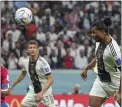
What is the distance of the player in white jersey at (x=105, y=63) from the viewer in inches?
388

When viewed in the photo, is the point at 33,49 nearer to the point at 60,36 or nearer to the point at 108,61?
the point at 108,61

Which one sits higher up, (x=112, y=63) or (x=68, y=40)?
(x=112, y=63)

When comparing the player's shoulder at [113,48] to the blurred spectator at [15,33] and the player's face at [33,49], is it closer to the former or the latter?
the player's face at [33,49]

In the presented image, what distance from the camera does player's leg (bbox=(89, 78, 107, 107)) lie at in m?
10.0

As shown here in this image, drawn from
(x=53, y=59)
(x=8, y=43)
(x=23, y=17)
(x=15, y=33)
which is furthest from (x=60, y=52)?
(x=23, y=17)

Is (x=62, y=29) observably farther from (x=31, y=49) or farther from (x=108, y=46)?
(x=108, y=46)

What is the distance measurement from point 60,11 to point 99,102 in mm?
12289

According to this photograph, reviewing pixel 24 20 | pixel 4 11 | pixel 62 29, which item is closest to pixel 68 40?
pixel 62 29

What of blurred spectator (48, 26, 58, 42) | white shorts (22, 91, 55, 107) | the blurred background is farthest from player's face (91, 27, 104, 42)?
blurred spectator (48, 26, 58, 42)

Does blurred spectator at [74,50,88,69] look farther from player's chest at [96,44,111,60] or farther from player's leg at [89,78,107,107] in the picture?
player's chest at [96,44,111,60]

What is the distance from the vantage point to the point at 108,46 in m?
9.95

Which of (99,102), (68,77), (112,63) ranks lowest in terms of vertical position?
(68,77)

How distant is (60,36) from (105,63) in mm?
10565

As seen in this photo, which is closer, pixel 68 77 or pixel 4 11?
pixel 68 77
